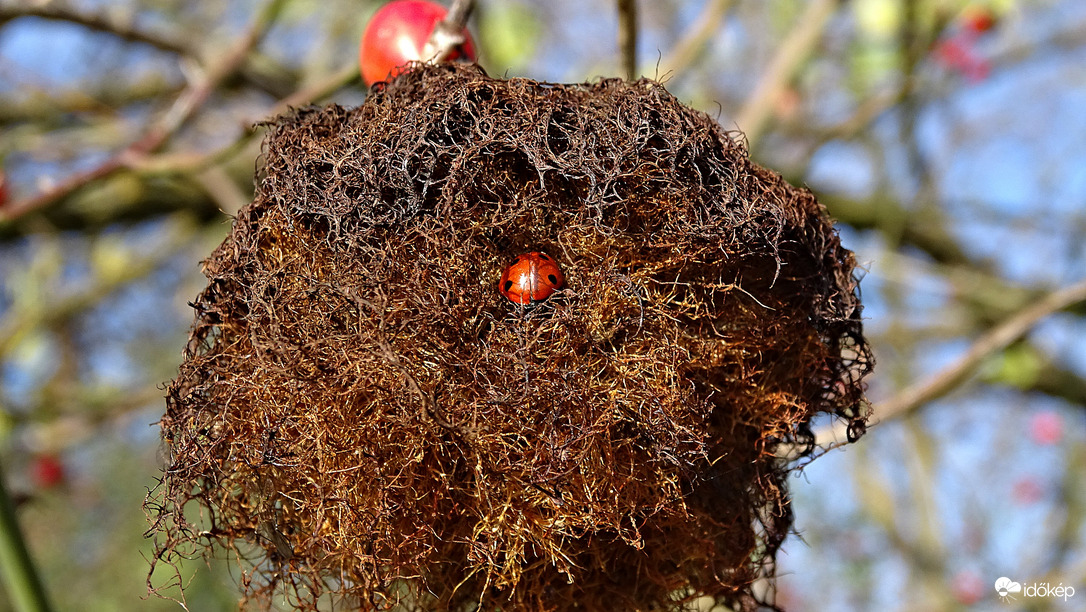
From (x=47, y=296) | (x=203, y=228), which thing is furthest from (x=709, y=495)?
(x=47, y=296)

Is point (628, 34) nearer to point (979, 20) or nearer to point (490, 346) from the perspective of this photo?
point (490, 346)

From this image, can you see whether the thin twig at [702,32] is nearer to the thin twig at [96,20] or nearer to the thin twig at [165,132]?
the thin twig at [165,132]

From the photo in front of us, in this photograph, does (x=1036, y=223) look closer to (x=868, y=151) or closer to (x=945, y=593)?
(x=868, y=151)

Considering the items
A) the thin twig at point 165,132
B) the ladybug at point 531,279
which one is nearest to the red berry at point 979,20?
the thin twig at point 165,132

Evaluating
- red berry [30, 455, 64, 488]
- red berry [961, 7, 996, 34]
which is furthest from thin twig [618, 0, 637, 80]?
red berry [30, 455, 64, 488]

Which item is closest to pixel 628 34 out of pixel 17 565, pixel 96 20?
pixel 17 565

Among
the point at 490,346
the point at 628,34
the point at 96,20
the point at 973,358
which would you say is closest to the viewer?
the point at 490,346
